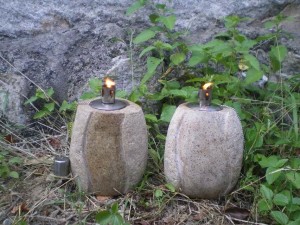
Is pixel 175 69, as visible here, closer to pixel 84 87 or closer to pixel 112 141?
pixel 84 87

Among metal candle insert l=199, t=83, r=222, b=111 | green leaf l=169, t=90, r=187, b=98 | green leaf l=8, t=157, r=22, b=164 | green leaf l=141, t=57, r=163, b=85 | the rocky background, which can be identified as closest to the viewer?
metal candle insert l=199, t=83, r=222, b=111

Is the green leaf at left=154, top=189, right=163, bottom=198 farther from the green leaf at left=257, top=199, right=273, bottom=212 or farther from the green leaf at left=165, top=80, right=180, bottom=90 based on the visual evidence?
the green leaf at left=165, top=80, right=180, bottom=90

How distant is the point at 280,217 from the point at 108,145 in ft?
1.86

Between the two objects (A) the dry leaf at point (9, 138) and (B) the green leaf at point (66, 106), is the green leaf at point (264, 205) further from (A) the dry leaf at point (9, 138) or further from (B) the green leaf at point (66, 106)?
(A) the dry leaf at point (9, 138)

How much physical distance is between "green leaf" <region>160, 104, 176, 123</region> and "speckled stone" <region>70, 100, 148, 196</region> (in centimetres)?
23

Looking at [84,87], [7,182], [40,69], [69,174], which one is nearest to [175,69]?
[84,87]

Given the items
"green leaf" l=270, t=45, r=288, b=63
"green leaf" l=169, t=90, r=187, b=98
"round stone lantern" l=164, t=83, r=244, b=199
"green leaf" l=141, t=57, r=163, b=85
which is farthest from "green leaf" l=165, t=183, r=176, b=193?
"green leaf" l=270, t=45, r=288, b=63

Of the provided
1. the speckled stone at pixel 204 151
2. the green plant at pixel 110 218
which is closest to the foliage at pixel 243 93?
the speckled stone at pixel 204 151

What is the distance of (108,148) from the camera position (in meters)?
1.61

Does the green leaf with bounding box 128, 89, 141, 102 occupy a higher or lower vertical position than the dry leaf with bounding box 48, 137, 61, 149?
higher

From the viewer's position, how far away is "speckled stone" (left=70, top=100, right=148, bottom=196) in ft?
5.23

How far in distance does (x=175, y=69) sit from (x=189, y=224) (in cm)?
82

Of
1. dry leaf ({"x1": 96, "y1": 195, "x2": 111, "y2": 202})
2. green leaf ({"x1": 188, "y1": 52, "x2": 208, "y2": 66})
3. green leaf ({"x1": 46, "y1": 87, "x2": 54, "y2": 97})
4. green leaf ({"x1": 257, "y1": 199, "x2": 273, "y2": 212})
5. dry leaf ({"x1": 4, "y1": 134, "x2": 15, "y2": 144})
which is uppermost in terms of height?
green leaf ({"x1": 188, "y1": 52, "x2": 208, "y2": 66})

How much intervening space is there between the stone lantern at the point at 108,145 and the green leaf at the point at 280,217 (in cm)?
46
